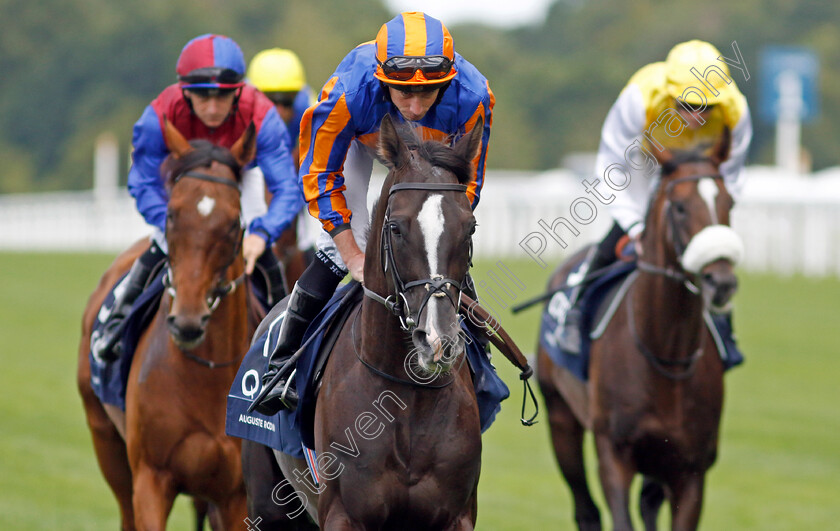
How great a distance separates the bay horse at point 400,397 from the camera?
375 centimetres

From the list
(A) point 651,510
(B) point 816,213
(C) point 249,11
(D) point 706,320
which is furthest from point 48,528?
(C) point 249,11

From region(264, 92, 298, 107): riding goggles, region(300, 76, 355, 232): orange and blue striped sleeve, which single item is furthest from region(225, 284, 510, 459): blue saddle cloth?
region(264, 92, 298, 107): riding goggles

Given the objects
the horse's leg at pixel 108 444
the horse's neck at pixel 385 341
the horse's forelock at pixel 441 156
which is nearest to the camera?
the horse's forelock at pixel 441 156

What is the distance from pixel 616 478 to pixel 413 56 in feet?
9.02

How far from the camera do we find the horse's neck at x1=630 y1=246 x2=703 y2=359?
6.11m

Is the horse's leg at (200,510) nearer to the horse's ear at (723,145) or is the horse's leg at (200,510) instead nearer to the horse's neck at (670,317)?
the horse's neck at (670,317)

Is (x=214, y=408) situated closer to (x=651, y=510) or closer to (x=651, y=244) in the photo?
(x=651, y=244)

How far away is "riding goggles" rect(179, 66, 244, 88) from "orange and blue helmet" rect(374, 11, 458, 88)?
195 cm

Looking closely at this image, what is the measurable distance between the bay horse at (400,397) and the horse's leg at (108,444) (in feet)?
8.73

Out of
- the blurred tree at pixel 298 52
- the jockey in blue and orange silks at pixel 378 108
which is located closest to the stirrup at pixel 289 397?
the jockey in blue and orange silks at pixel 378 108

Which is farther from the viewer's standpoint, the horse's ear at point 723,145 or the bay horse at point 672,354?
the horse's ear at point 723,145

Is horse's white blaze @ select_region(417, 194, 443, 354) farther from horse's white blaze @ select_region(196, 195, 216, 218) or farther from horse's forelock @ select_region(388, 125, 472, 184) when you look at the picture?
horse's white blaze @ select_region(196, 195, 216, 218)

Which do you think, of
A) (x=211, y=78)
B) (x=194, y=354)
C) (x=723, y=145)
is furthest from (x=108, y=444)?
(x=723, y=145)

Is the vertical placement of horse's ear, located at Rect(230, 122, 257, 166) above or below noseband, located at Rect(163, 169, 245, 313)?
above
